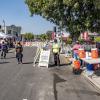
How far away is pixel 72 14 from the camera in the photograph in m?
32.4

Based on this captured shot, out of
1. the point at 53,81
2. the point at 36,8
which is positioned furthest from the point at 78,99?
the point at 36,8

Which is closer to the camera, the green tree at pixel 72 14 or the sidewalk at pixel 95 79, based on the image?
the sidewalk at pixel 95 79

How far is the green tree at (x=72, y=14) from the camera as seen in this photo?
3058 cm

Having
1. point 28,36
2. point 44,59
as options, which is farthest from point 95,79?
point 28,36

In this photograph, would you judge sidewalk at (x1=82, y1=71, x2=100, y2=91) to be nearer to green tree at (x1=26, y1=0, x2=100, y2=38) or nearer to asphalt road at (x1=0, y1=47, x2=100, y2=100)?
asphalt road at (x1=0, y1=47, x2=100, y2=100)

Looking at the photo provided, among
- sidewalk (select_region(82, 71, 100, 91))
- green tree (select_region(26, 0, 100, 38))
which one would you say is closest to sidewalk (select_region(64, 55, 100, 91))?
sidewalk (select_region(82, 71, 100, 91))

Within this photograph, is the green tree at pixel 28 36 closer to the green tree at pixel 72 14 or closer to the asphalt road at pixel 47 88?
the green tree at pixel 72 14

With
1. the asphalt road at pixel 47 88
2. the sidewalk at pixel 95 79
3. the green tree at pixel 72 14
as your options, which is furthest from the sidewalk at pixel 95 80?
the green tree at pixel 72 14

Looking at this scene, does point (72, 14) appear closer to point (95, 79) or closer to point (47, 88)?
point (95, 79)

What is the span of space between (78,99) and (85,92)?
1556 mm

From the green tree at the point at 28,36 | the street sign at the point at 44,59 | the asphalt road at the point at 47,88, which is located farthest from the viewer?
the green tree at the point at 28,36

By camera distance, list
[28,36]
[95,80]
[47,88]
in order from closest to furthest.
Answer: [47,88] < [95,80] < [28,36]

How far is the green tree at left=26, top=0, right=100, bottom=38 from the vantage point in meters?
30.6

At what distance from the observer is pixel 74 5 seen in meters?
30.2
